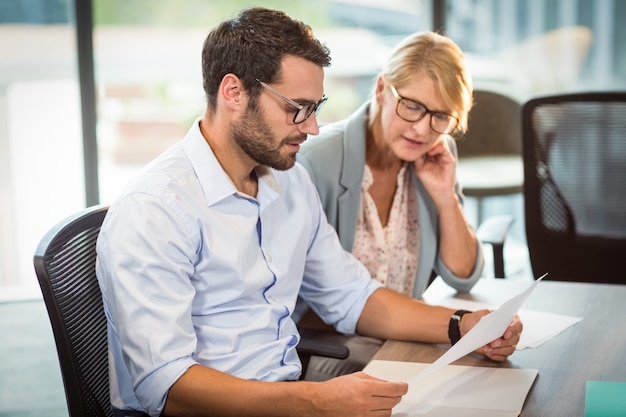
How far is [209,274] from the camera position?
1519 millimetres

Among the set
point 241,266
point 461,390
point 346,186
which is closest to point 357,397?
point 461,390

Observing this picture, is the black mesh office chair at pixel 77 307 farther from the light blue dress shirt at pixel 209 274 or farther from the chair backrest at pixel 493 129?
the chair backrest at pixel 493 129

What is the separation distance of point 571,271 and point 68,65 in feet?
7.02

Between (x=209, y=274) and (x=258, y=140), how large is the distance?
0.27m

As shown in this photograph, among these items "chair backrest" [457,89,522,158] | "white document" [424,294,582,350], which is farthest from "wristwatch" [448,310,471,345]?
"chair backrest" [457,89,522,158]

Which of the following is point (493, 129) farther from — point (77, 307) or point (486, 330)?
point (77, 307)

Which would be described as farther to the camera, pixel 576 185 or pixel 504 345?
pixel 576 185

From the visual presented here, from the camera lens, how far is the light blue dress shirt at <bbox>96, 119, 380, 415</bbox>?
1.37 meters

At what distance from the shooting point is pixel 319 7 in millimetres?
4055

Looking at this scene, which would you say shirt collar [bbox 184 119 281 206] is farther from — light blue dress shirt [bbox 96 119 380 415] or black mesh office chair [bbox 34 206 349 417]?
black mesh office chair [bbox 34 206 349 417]

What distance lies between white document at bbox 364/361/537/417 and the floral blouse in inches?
24.0

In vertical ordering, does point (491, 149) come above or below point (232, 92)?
below

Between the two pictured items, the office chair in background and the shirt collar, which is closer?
the shirt collar

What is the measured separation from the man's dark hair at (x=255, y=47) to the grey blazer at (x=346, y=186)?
53 centimetres
